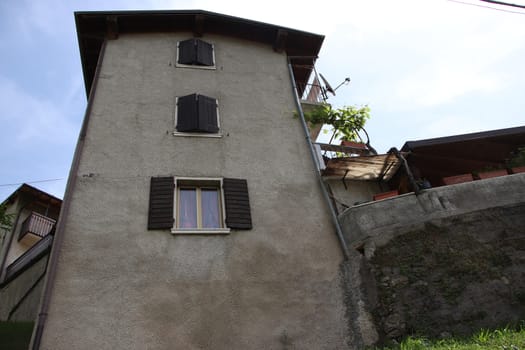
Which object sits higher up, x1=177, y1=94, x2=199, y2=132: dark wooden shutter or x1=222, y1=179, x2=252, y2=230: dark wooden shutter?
x1=177, y1=94, x2=199, y2=132: dark wooden shutter

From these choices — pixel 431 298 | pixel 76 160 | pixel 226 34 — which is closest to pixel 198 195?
pixel 76 160

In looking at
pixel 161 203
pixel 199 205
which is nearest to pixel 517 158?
pixel 199 205

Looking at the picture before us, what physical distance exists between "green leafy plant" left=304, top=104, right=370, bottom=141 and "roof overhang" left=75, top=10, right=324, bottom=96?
2.79 m

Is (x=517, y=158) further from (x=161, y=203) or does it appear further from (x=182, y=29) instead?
(x=182, y=29)

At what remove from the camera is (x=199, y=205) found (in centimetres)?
845

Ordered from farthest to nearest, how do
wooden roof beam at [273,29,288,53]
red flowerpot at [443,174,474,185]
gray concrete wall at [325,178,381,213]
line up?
1. wooden roof beam at [273,29,288,53]
2. gray concrete wall at [325,178,381,213]
3. red flowerpot at [443,174,474,185]

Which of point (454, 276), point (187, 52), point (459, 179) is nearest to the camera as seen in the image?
point (454, 276)

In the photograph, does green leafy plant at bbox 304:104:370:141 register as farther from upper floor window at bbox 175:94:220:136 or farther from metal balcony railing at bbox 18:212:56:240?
metal balcony railing at bbox 18:212:56:240

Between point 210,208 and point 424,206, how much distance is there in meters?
4.20

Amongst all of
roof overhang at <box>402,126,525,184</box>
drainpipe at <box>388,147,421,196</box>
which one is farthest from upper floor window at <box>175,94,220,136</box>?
roof overhang at <box>402,126,525,184</box>

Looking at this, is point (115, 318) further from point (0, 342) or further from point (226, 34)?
point (226, 34)

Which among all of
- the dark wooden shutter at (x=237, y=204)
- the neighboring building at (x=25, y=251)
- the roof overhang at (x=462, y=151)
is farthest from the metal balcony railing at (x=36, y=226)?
the roof overhang at (x=462, y=151)

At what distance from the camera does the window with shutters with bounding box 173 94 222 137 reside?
31.8 feet

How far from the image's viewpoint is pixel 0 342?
9.02m
